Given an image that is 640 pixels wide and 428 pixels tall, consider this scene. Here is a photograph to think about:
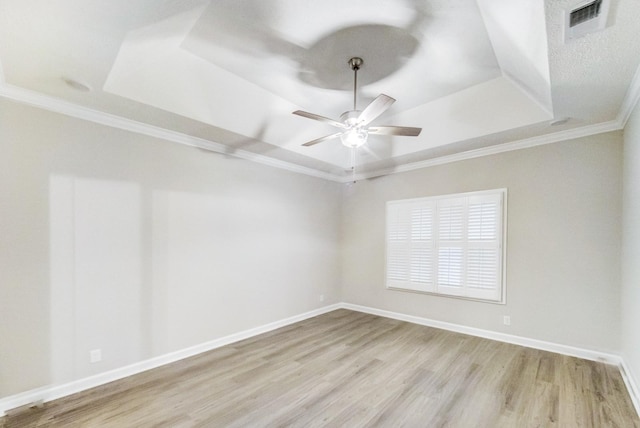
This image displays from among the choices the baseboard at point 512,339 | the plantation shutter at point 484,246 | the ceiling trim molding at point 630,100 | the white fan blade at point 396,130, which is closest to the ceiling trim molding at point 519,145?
the ceiling trim molding at point 630,100

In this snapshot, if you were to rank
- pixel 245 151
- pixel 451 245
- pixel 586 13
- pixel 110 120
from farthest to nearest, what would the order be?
1. pixel 451 245
2. pixel 245 151
3. pixel 110 120
4. pixel 586 13

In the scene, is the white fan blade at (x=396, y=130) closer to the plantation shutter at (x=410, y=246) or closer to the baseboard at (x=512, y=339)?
the plantation shutter at (x=410, y=246)

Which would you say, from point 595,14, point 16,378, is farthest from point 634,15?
point 16,378

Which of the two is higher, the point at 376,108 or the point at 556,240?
the point at 376,108

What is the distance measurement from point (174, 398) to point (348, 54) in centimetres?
374

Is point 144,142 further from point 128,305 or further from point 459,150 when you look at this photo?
point 459,150

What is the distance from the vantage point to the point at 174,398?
261 centimetres

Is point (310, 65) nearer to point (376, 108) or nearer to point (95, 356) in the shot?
point (376, 108)

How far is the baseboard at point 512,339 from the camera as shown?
10.8 feet

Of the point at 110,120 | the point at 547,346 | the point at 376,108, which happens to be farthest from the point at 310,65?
the point at 547,346

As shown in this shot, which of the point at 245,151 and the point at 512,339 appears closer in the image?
the point at 512,339

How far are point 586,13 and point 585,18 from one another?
0.04 metres

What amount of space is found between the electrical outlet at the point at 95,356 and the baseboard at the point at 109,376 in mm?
156

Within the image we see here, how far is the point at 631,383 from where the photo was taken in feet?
8.73
